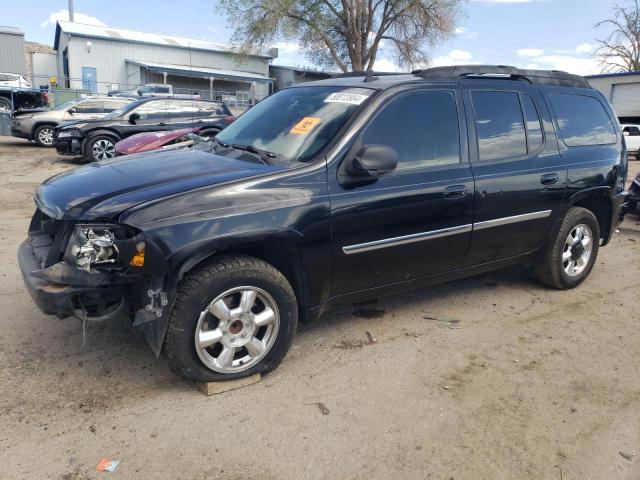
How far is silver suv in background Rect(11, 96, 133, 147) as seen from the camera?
16266mm

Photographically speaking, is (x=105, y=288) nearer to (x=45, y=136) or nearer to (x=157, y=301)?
(x=157, y=301)

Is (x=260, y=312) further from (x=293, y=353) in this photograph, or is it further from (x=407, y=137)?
(x=407, y=137)

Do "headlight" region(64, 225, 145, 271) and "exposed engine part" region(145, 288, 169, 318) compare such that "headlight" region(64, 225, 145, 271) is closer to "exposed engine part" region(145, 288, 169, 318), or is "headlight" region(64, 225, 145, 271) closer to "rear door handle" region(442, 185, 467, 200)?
"exposed engine part" region(145, 288, 169, 318)

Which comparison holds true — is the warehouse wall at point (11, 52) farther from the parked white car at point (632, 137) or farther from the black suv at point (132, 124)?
the parked white car at point (632, 137)

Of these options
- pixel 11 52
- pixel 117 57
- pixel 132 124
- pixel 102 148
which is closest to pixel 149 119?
pixel 132 124

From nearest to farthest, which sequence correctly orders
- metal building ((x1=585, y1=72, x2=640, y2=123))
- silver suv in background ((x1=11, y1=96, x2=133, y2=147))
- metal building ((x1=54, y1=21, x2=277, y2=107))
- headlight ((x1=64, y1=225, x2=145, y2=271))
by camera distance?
1. headlight ((x1=64, y1=225, x2=145, y2=271))
2. silver suv in background ((x1=11, y1=96, x2=133, y2=147))
3. metal building ((x1=585, y1=72, x2=640, y2=123))
4. metal building ((x1=54, y1=21, x2=277, y2=107))

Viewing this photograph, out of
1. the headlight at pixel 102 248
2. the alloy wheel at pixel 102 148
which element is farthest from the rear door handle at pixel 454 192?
the alloy wheel at pixel 102 148

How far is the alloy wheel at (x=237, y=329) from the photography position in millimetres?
3080

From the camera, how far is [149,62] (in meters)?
39.5

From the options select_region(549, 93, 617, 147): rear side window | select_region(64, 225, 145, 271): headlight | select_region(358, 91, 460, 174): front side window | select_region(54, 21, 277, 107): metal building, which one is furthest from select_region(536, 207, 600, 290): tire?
select_region(54, 21, 277, 107): metal building

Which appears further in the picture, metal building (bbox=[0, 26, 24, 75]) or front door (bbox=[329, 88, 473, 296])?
metal building (bbox=[0, 26, 24, 75])

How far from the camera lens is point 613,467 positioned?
265 cm

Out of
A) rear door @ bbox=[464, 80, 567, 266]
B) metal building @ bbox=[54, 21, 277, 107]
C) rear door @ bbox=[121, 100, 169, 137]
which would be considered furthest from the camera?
metal building @ bbox=[54, 21, 277, 107]

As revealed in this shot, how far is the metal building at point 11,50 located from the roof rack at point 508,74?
33375 mm
